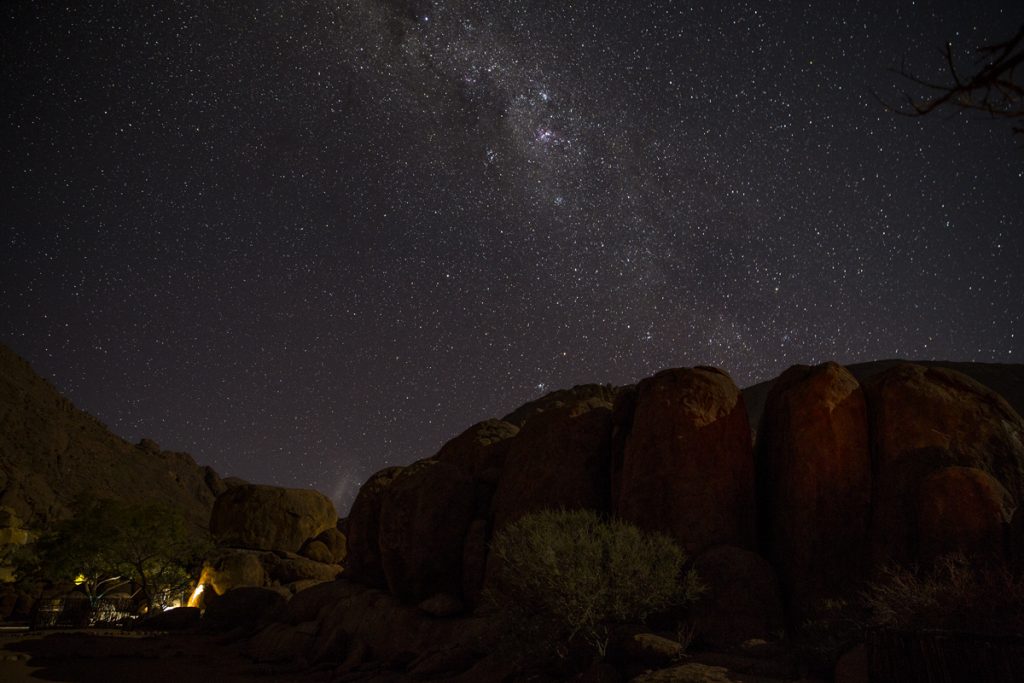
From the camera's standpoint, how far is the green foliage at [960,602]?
10843mm

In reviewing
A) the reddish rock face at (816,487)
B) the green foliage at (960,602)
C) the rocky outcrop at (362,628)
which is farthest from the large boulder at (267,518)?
the green foliage at (960,602)

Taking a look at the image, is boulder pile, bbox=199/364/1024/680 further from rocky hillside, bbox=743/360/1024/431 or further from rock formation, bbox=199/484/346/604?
rocky hillside, bbox=743/360/1024/431

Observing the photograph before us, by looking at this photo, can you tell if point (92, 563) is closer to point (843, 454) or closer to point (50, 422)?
point (843, 454)

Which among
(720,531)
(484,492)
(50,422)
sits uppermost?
(50,422)

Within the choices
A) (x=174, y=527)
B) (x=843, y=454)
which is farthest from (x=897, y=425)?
(x=174, y=527)

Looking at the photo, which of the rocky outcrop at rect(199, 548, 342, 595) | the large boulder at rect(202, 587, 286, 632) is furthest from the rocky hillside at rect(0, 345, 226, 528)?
the large boulder at rect(202, 587, 286, 632)

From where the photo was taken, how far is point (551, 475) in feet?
67.9

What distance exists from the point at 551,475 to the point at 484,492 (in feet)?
12.1

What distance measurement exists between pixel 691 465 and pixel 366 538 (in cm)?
1501

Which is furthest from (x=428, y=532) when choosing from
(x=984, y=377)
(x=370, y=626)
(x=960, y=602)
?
(x=984, y=377)

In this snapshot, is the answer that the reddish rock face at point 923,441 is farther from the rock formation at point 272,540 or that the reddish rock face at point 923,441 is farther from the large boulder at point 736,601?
the rock formation at point 272,540

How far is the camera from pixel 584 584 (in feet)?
44.4

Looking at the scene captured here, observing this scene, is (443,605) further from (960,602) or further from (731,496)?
(960,602)

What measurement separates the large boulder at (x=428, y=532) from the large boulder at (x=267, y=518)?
24140 mm
